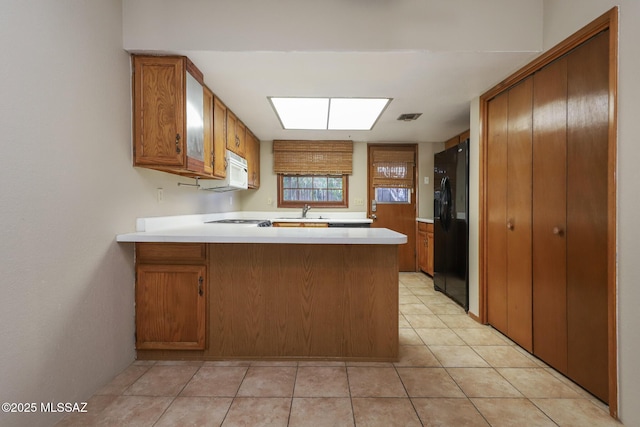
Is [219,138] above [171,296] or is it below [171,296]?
above

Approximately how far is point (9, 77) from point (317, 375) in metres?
2.16

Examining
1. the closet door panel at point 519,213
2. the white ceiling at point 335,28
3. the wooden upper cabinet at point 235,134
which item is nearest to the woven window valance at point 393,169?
the wooden upper cabinet at point 235,134

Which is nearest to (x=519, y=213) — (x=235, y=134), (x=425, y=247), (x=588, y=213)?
(x=588, y=213)

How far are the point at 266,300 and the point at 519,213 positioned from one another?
2030mm

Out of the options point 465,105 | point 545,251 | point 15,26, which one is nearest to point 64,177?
point 15,26

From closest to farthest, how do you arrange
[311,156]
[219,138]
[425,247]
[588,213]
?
1. [588,213]
2. [219,138]
3. [425,247]
4. [311,156]

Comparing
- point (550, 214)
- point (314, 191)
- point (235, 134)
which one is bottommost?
point (550, 214)

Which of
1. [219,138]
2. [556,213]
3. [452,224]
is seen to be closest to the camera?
[556,213]

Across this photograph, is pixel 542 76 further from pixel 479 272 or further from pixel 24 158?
pixel 24 158

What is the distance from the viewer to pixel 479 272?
8.63 ft

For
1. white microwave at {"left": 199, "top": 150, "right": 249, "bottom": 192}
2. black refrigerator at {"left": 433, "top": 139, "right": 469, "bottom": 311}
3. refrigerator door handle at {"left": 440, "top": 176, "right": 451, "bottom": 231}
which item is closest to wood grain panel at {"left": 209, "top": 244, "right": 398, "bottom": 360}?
white microwave at {"left": 199, "top": 150, "right": 249, "bottom": 192}

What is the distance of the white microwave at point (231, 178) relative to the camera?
2.99 meters

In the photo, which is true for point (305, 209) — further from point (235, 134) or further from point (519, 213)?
Result: point (519, 213)

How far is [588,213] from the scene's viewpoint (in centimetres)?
160
